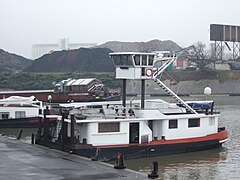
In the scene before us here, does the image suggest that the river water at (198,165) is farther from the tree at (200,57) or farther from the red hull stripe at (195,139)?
the tree at (200,57)

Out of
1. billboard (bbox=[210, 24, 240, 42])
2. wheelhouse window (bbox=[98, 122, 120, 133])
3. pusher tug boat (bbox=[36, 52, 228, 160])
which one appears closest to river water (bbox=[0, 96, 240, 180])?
pusher tug boat (bbox=[36, 52, 228, 160])

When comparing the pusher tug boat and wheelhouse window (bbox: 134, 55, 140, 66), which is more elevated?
wheelhouse window (bbox: 134, 55, 140, 66)

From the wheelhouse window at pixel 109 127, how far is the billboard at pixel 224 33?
110236 mm

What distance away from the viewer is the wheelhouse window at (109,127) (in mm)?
26938

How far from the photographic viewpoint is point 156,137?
1163 inches

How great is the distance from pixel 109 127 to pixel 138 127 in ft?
5.76

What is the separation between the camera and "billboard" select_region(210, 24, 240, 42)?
13412 cm

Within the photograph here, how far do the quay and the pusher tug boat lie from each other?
2.31 m

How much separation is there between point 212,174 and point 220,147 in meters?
7.63

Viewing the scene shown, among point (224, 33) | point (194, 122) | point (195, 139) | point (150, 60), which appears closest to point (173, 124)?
point (194, 122)

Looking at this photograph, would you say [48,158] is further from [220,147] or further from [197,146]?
[220,147]

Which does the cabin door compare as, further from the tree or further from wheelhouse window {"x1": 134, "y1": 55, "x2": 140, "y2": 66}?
the tree

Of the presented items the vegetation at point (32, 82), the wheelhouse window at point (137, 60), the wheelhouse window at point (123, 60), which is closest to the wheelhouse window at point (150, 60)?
the wheelhouse window at point (137, 60)

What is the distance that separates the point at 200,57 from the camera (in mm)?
149625
